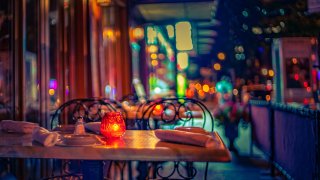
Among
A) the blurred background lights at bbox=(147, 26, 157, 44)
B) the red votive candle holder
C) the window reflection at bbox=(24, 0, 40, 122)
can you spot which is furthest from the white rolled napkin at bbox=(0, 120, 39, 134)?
the blurred background lights at bbox=(147, 26, 157, 44)

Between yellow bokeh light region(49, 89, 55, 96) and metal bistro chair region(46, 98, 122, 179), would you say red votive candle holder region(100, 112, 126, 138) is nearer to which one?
metal bistro chair region(46, 98, 122, 179)

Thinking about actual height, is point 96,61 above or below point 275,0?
below

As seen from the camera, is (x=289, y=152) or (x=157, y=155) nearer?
(x=157, y=155)

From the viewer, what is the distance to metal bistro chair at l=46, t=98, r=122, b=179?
2.83 metres

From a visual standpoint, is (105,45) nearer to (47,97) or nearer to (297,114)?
(47,97)

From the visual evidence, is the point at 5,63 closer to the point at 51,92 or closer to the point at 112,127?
the point at 51,92

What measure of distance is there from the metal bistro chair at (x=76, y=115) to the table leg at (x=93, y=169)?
37cm

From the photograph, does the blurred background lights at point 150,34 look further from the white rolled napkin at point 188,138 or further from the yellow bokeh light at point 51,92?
the white rolled napkin at point 188,138

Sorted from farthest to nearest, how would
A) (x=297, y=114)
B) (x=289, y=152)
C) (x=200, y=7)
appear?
1. (x=200, y=7)
2. (x=289, y=152)
3. (x=297, y=114)

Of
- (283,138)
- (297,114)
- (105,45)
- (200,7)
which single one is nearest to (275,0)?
(200,7)

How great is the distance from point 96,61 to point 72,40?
2.88 ft

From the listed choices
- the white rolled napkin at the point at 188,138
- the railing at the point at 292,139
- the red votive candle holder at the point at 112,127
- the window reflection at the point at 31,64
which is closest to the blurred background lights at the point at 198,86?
the railing at the point at 292,139

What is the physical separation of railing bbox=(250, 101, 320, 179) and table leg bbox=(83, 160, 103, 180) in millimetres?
1976

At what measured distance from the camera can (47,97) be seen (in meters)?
4.36
